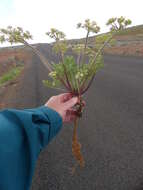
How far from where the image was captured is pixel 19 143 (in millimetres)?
1258

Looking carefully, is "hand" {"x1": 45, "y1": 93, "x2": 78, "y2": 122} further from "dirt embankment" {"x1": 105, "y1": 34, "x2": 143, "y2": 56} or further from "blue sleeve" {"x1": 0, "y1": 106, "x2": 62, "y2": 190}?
"dirt embankment" {"x1": 105, "y1": 34, "x2": 143, "y2": 56}

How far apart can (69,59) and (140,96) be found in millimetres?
5322

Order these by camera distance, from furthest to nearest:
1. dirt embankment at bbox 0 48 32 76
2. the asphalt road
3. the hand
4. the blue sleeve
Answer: dirt embankment at bbox 0 48 32 76
the asphalt road
the hand
the blue sleeve

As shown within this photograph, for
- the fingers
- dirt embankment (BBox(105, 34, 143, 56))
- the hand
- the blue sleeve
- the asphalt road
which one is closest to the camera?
the blue sleeve

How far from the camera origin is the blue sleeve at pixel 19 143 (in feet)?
3.88

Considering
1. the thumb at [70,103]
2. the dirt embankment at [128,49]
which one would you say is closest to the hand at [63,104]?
the thumb at [70,103]

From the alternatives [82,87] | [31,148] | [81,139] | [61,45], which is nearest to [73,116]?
[82,87]

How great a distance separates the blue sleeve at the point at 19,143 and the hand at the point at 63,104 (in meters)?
0.49

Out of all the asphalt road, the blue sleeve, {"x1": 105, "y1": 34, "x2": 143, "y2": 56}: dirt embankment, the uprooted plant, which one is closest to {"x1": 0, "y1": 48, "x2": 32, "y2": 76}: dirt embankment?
{"x1": 105, "y1": 34, "x2": 143, "y2": 56}: dirt embankment

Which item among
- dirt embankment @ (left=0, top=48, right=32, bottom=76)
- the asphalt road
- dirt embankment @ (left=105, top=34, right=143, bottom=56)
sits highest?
dirt embankment @ (left=105, top=34, right=143, bottom=56)

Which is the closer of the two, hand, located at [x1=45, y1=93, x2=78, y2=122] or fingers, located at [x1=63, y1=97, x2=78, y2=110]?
hand, located at [x1=45, y1=93, x2=78, y2=122]

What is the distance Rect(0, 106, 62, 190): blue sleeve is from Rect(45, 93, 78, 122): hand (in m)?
0.49

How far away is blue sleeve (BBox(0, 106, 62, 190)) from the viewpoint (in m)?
1.18

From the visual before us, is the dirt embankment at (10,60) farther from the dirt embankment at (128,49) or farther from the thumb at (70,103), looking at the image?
the thumb at (70,103)
